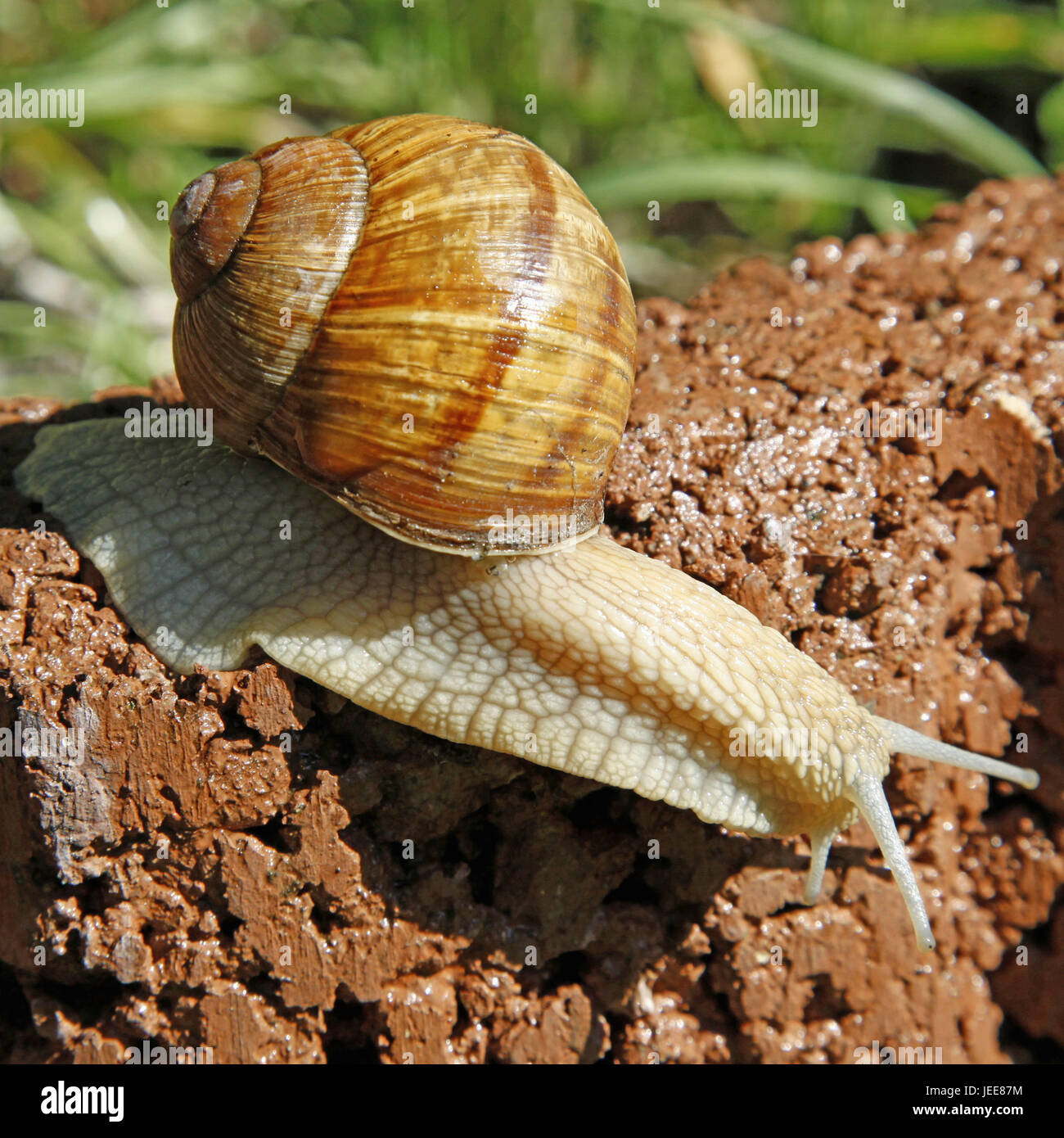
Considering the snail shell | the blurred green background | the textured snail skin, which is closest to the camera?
the snail shell

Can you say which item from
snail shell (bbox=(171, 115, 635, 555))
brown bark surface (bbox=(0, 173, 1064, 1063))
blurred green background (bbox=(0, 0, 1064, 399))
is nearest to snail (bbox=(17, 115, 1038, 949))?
snail shell (bbox=(171, 115, 635, 555))

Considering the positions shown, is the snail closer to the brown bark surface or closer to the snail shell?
the snail shell

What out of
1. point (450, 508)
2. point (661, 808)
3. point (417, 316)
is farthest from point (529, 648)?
point (417, 316)

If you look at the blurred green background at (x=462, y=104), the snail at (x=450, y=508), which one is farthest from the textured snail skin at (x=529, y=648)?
the blurred green background at (x=462, y=104)

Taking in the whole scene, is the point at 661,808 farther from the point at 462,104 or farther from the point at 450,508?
the point at 462,104

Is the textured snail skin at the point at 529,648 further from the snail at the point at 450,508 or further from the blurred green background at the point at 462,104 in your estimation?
the blurred green background at the point at 462,104

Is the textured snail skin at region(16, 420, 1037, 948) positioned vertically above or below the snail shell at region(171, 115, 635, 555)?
below
